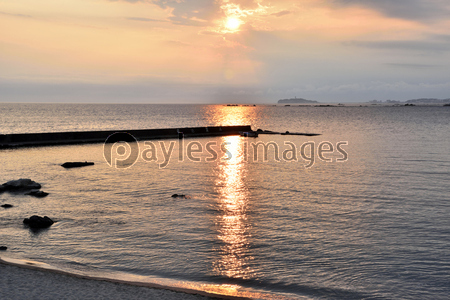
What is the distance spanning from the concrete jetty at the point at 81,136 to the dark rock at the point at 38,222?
1325 inches

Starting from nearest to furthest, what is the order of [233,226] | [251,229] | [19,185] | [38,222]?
1. [38,222]
2. [251,229]
3. [233,226]
4. [19,185]

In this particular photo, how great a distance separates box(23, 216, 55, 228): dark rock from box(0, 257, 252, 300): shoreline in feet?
16.2

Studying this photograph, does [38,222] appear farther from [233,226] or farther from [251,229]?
[251,229]

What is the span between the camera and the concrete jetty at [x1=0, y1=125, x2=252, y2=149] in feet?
154

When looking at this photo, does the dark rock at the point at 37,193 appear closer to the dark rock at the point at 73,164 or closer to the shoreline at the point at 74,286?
the dark rock at the point at 73,164

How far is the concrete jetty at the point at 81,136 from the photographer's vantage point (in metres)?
47.0

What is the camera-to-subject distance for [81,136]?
53250mm

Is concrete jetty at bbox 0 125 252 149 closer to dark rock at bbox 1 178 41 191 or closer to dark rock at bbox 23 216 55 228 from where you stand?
dark rock at bbox 1 178 41 191

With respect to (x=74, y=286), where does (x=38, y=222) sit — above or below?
above

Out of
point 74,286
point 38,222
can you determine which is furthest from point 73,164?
point 74,286

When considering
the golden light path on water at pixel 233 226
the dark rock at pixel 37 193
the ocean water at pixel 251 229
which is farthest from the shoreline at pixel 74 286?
the dark rock at pixel 37 193

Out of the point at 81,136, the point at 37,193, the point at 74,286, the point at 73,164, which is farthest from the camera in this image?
the point at 81,136

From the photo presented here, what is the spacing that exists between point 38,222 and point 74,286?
7.09m

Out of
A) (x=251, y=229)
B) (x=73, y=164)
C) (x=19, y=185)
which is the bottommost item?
(x=251, y=229)
